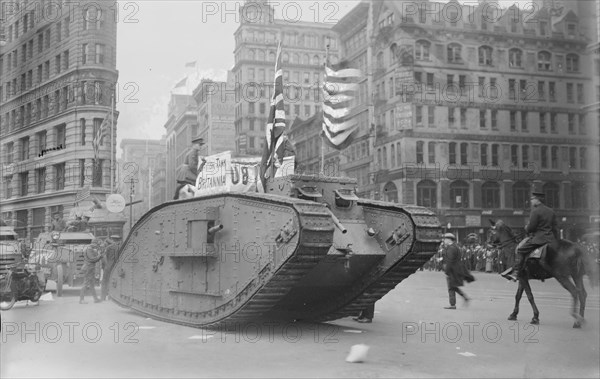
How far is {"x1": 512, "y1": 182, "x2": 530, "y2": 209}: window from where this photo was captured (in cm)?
1015

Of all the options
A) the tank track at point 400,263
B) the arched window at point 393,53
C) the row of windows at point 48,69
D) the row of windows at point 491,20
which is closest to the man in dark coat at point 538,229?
the tank track at point 400,263

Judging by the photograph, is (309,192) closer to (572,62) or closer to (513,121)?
(513,121)

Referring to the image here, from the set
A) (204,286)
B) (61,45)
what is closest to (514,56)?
(204,286)

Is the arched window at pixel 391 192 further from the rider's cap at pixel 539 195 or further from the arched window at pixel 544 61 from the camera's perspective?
the arched window at pixel 544 61

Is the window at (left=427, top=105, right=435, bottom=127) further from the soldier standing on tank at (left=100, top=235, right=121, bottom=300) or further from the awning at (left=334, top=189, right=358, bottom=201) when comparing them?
the soldier standing on tank at (left=100, top=235, right=121, bottom=300)

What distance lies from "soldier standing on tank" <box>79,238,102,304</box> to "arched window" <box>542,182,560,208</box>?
28.8 feet

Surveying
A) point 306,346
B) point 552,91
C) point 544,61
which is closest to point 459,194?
point 552,91

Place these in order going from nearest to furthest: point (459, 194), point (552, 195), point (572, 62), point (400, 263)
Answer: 1. point (552, 195)
2. point (572, 62)
3. point (400, 263)
4. point (459, 194)

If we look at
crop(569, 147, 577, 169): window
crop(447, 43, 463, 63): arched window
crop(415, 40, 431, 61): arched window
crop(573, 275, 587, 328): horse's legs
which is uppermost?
crop(415, 40, 431, 61): arched window

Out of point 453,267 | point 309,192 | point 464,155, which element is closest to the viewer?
point 309,192

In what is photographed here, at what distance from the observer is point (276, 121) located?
1088cm

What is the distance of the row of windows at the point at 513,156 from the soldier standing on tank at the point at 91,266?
6844 millimetres

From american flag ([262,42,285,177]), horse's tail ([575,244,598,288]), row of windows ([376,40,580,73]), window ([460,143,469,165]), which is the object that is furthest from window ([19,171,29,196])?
horse's tail ([575,244,598,288])

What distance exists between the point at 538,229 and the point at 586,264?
52.6 inches
